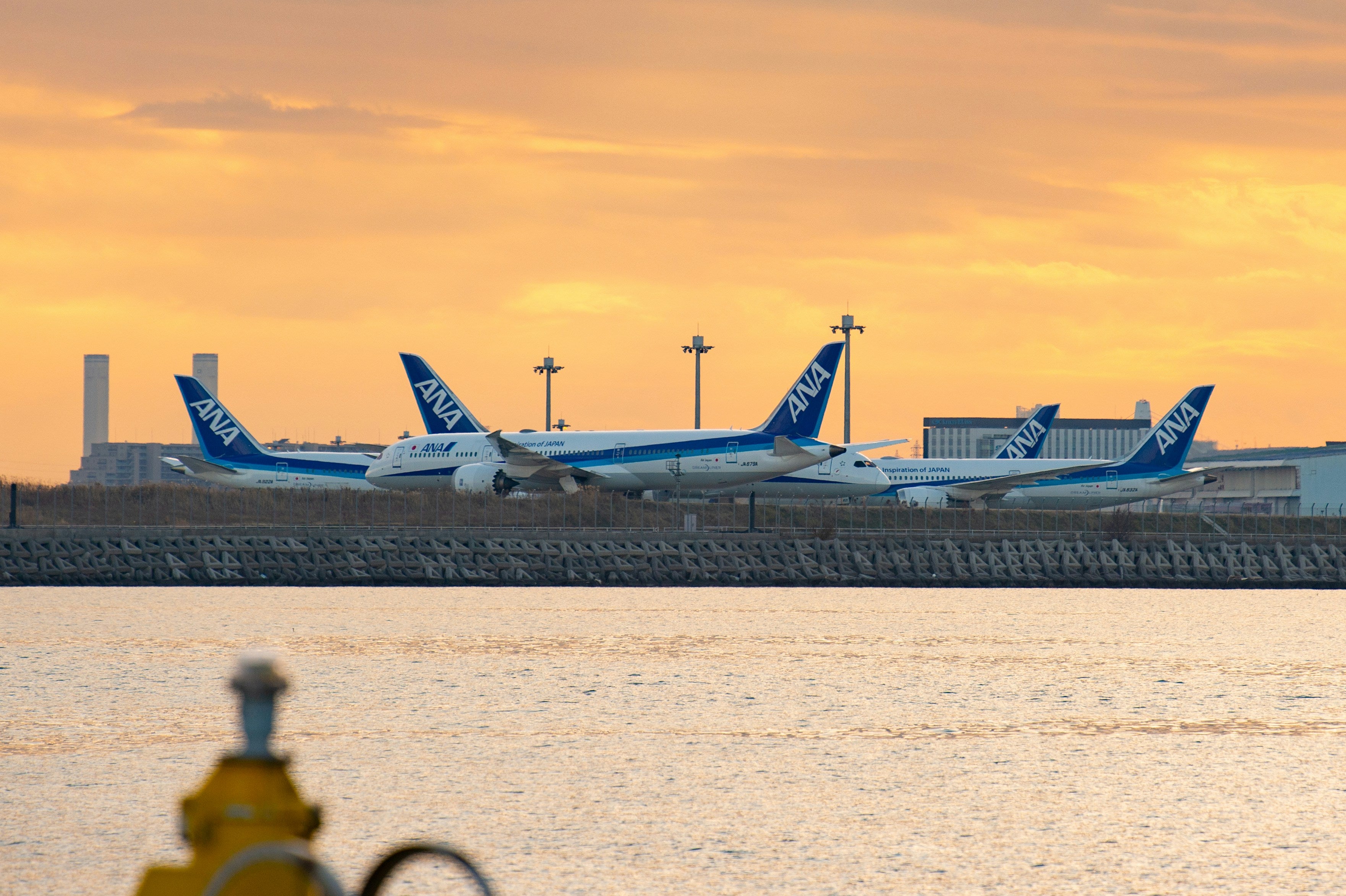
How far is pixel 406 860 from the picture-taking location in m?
4.71

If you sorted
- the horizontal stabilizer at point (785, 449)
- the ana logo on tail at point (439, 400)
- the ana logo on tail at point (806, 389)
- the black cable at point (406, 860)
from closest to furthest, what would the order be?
the black cable at point (406, 860) < the horizontal stabilizer at point (785, 449) < the ana logo on tail at point (806, 389) < the ana logo on tail at point (439, 400)

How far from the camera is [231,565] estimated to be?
5409 centimetres

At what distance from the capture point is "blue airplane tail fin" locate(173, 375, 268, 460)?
298ft

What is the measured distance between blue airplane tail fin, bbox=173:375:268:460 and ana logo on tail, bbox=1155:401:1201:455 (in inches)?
2130

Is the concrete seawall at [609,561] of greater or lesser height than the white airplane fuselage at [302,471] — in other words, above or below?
below

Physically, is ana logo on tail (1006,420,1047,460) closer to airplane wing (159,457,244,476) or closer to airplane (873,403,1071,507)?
airplane (873,403,1071,507)

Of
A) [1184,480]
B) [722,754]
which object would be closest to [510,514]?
[1184,480]

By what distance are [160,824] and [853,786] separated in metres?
6.14

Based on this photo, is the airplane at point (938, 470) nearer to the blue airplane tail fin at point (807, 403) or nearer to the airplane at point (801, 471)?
the airplane at point (801, 471)

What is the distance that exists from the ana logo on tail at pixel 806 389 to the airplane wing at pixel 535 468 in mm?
10208

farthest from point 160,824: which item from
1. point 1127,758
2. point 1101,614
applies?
point 1101,614

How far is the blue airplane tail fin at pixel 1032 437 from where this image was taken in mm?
107250

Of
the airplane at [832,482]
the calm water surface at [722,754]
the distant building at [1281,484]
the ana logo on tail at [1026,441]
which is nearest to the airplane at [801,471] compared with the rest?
the airplane at [832,482]

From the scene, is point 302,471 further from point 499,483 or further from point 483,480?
point 499,483
